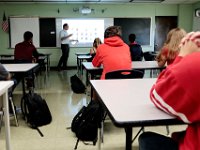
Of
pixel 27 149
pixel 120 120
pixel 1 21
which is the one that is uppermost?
pixel 1 21

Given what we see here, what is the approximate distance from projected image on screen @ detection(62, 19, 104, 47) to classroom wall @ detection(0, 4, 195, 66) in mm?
168

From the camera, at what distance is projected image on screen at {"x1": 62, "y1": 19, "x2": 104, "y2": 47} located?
863 cm

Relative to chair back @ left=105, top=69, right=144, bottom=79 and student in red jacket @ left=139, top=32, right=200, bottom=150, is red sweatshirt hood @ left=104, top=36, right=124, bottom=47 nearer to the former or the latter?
chair back @ left=105, top=69, right=144, bottom=79

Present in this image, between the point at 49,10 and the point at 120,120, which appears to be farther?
the point at 49,10

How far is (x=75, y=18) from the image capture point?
8609 mm

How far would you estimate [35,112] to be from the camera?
3.05 metres

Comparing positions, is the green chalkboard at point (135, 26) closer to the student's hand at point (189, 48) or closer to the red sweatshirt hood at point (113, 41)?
the red sweatshirt hood at point (113, 41)

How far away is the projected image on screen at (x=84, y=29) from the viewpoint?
8.63 metres

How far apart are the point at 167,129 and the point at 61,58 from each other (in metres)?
6.00

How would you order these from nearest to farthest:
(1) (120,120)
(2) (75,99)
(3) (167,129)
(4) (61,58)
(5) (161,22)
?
(1) (120,120)
(3) (167,129)
(2) (75,99)
(4) (61,58)
(5) (161,22)

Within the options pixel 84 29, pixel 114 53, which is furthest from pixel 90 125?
pixel 84 29

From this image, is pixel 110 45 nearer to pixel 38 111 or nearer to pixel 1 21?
pixel 38 111

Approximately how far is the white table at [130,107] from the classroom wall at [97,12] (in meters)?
7.18

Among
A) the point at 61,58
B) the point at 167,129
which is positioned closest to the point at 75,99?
the point at 167,129
